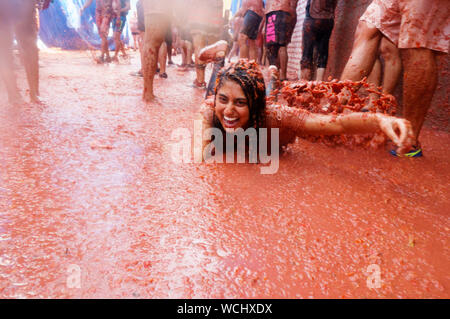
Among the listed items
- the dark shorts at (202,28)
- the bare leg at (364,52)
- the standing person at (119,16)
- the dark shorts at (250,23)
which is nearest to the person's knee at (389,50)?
the bare leg at (364,52)

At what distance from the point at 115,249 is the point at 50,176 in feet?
2.50

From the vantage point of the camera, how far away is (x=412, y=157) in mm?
2199

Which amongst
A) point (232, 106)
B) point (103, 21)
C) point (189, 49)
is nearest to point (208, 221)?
point (232, 106)

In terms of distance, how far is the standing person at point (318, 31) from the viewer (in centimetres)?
379

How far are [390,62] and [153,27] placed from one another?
235 cm

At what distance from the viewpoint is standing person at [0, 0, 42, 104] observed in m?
2.69

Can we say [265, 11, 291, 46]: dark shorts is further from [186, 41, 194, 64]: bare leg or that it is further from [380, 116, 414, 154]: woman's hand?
[380, 116, 414, 154]: woman's hand

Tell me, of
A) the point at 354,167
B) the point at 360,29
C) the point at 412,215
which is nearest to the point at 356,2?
the point at 360,29

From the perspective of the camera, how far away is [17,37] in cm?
286

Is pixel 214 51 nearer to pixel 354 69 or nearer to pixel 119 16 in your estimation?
pixel 354 69

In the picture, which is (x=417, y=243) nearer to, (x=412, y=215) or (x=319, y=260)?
(x=412, y=215)

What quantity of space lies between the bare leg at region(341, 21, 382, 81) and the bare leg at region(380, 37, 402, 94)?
1.31 feet

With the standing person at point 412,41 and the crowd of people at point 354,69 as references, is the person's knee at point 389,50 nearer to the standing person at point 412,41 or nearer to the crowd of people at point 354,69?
the crowd of people at point 354,69

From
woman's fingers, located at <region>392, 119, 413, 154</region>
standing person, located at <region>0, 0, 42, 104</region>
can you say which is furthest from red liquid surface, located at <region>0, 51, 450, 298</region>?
standing person, located at <region>0, 0, 42, 104</region>
